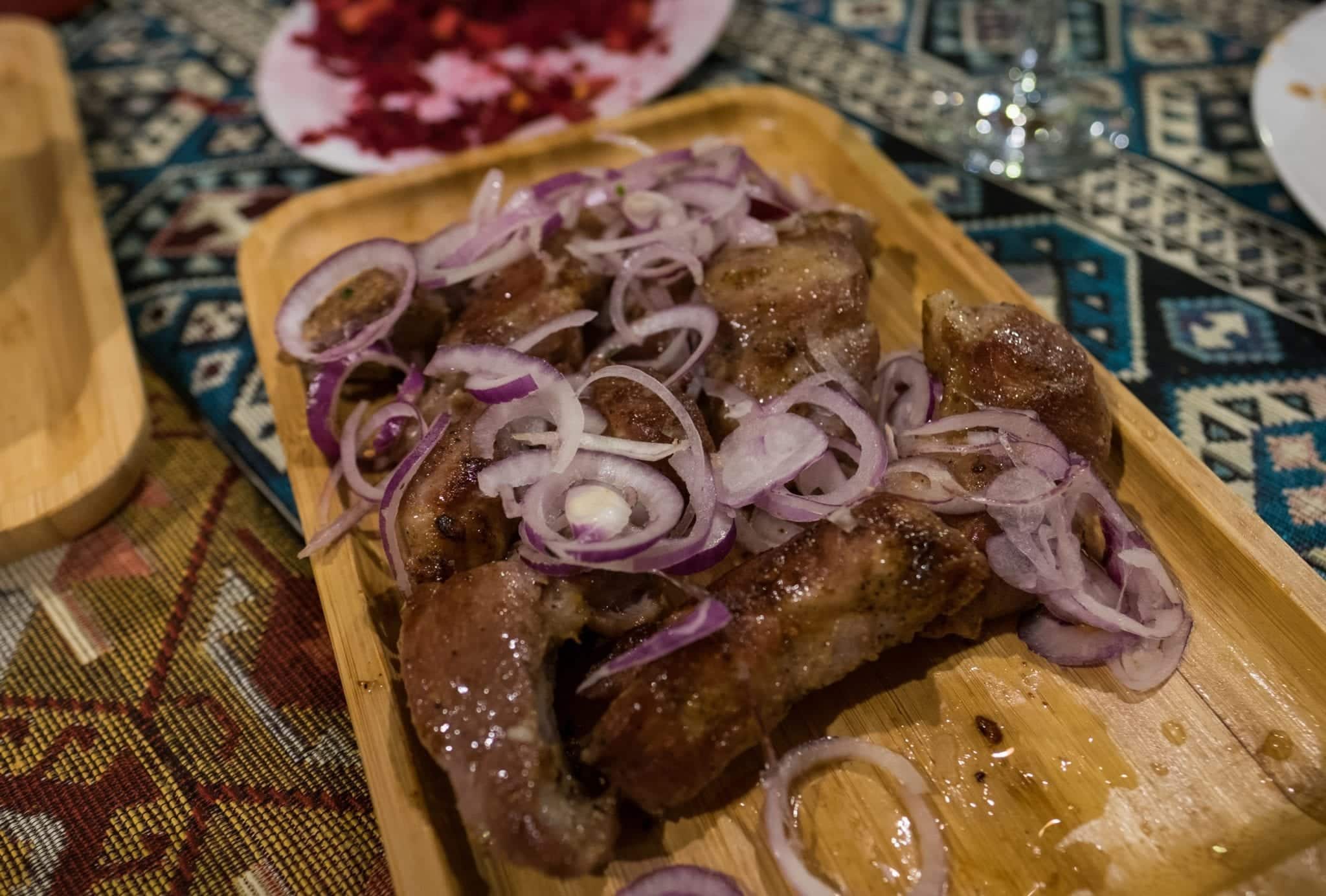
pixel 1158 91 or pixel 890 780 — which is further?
pixel 1158 91

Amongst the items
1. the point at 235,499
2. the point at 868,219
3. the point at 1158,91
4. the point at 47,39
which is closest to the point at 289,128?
the point at 47,39

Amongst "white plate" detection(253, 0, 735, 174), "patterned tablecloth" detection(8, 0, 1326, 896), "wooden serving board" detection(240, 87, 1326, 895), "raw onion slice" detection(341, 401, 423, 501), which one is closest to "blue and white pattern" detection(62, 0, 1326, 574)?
"patterned tablecloth" detection(8, 0, 1326, 896)

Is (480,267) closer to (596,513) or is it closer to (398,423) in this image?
(398,423)

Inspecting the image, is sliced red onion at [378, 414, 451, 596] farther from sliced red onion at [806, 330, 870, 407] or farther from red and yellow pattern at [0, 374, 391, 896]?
sliced red onion at [806, 330, 870, 407]

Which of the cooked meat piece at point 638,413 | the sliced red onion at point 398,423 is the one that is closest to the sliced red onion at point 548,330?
the cooked meat piece at point 638,413

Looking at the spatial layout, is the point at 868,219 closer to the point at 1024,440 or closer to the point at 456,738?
the point at 1024,440

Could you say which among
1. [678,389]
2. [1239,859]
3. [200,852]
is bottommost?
[200,852]
